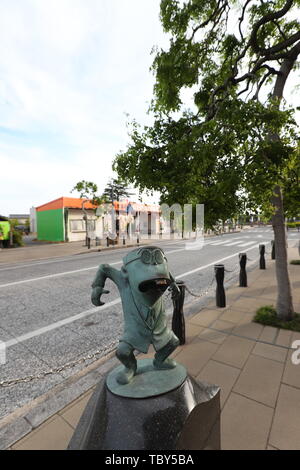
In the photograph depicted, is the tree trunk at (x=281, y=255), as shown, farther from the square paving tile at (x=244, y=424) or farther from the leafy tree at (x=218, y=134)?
the square paving tile at (x=244, y=424)

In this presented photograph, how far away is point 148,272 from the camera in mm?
1645

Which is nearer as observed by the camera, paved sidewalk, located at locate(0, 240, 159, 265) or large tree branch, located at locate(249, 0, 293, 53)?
large tree branch, located at locate(249, 0, 293, 53)

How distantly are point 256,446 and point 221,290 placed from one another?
3.35 meters

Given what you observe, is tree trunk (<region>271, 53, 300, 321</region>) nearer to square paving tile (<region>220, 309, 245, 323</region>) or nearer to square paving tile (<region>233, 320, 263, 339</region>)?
square paving tile (<region>233, 320, 263, 339</region>)

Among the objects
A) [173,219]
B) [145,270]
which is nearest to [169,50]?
[173,219]

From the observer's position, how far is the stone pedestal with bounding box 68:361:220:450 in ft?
4.31

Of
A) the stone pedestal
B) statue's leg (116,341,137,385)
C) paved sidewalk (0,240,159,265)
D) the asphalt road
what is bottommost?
the asphalt road

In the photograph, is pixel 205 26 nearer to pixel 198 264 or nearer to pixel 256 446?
pixel 256 446

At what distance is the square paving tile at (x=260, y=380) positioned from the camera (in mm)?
2428

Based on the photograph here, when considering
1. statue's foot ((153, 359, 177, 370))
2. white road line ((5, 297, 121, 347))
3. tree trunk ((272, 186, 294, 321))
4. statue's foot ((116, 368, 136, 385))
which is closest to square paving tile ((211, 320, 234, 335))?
tree trunk ((272, 186, 294, 321))

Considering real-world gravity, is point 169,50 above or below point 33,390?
above

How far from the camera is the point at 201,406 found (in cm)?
161

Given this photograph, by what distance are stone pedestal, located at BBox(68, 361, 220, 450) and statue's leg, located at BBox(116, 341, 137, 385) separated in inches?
2.6

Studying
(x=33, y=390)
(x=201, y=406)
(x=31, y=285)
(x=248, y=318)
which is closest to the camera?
(x=201, y=406)
